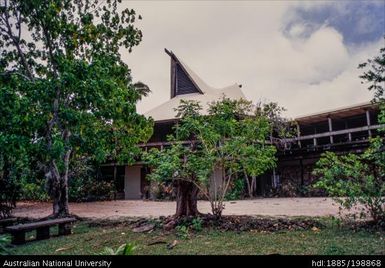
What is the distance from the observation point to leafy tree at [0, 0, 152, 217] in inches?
368

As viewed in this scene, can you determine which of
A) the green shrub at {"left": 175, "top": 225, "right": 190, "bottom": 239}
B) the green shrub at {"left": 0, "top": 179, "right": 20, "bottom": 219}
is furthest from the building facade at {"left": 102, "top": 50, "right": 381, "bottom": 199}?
the green shrub at {"left": 175, "top": 225, "right": 190, "bottom": 239}

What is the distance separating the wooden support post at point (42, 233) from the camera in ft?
26.6

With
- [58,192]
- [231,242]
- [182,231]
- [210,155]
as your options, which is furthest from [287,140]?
[231,242]

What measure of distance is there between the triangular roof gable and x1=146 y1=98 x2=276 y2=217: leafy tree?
1652 centimetres

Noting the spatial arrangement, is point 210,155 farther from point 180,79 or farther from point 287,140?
point 180,79

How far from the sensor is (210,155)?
28.1 ft

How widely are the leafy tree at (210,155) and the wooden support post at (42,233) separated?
9.71ft

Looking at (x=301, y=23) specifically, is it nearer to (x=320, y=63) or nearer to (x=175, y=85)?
(x=320, y=63)

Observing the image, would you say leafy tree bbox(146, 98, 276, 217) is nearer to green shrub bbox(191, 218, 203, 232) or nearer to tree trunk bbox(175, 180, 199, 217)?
tree trunk bbox(175, 180, 199, 217)

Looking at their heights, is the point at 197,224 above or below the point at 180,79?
below

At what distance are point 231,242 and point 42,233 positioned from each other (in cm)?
480

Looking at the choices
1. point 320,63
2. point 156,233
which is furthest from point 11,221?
point 320,63

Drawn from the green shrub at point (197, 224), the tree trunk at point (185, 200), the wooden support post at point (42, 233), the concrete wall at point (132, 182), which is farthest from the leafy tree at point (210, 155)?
the concrete wall at point (132, 182)

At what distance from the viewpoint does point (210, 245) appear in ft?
20.5
